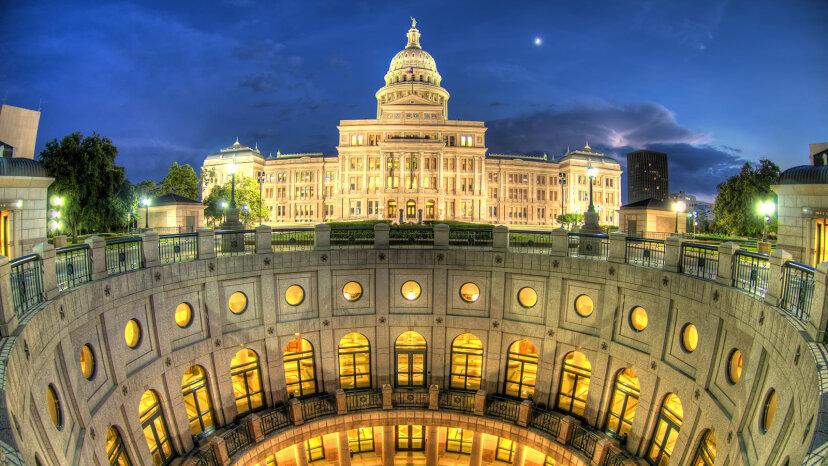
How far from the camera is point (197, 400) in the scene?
16062mm

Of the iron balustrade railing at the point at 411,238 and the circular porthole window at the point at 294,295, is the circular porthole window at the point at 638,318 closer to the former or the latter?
the iron balustrade railing at the point at 411,238

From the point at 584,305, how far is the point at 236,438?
1534 centimetres

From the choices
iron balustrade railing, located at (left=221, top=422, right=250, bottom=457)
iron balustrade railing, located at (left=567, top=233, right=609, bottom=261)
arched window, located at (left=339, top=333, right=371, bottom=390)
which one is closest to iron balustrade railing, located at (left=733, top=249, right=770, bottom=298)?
iron balustrade railing, located at (left=567, top=233, right=609, bottom=261)

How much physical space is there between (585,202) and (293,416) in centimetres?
9017

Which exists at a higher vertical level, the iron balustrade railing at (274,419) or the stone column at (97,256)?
the stone column at (97,256)

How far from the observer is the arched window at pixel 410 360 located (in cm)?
2031

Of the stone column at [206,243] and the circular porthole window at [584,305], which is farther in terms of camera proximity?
the circular porthole window at [584,305]

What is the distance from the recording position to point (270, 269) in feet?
59.3

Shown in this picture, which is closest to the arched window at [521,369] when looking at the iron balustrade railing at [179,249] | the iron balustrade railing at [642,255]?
the iron balustrade railing at [642,255]

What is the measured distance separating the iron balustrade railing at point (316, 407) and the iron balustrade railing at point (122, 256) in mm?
9040

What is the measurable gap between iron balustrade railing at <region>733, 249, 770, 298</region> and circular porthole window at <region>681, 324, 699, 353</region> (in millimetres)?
2414

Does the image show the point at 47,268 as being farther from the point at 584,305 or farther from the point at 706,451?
the point at 706,451

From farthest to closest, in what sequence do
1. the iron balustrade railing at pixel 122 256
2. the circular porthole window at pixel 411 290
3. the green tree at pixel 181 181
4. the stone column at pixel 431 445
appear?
the green tree at pixel 181 181 → the circular porthole window at pixel 411 290 → the stone column at pixel 431 445 → the iron balustrade railing at pixel 122 256

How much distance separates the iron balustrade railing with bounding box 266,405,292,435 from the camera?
1666 centimetres
